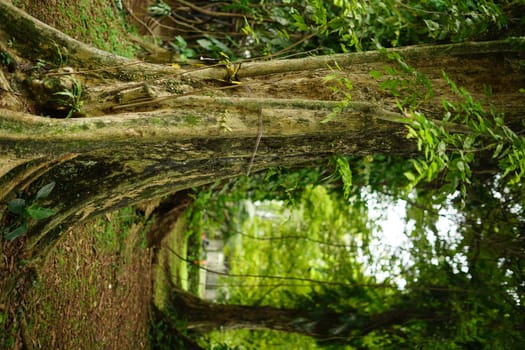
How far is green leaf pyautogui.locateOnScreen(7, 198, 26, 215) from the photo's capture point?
3.11m

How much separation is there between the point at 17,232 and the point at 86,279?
1733mm

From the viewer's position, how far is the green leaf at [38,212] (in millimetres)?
3166

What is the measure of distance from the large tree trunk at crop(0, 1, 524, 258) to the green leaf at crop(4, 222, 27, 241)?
A: 0.17 m

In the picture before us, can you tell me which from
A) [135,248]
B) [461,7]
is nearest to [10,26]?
[461,7]

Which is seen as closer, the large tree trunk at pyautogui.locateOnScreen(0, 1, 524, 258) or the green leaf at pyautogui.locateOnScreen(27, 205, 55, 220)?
the large tree trunk at pyautogui.locateOnScreen(0, 1, 524, 258)

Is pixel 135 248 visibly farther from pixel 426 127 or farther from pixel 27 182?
pixel 426 127

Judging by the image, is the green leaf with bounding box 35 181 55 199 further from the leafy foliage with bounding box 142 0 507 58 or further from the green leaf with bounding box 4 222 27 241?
the leafy foliage with bounding box 142 0 507 58

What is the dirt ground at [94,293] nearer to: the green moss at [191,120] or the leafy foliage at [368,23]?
the green moss at [191,120]

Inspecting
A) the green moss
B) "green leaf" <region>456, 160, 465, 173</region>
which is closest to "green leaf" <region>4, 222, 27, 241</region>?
the green moss

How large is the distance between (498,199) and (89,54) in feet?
14.7

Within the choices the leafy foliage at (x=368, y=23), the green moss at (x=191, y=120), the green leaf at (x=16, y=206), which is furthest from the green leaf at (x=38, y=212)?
the leafy foliage at (x=368, y=23)

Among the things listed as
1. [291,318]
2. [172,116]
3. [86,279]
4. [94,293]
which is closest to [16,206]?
[172,116]

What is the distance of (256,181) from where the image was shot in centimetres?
747

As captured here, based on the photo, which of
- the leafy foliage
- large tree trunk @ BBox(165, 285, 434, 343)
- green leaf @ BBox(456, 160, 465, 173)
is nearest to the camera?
green leaf @ BBox(456, 160, 465, 173)
